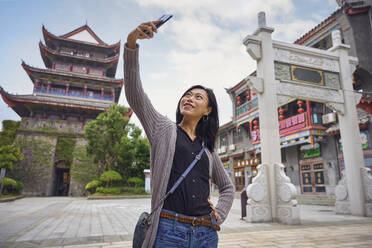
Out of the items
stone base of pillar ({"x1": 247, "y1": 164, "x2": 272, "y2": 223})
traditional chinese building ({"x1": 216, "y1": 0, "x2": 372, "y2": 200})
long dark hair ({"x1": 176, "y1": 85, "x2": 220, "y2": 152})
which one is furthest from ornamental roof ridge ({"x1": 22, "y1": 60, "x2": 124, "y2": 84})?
long dark hair ({"x1": 176, "y1": 85, "x2": 220, "y2": 152})

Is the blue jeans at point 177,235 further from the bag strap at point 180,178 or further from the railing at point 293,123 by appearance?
the railing at point 293,123

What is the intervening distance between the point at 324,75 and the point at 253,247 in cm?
615

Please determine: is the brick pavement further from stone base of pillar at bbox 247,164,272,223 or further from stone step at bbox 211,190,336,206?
stone step at bbox 211,190,336,206

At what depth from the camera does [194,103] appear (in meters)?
1.48

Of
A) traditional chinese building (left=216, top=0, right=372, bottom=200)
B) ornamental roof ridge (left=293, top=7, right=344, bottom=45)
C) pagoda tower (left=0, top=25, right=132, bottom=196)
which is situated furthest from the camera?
pagoda tower (left=0, top=25, right=132, bottom=196)

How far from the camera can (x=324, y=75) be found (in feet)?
23.9

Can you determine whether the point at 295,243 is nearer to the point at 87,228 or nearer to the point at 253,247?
the point at 253,247

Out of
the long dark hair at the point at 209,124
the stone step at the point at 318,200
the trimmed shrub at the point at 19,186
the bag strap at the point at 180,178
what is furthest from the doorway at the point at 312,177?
the trimmed shrub at the point at 19,186

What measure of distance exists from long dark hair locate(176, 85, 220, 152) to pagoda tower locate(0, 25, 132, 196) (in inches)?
827

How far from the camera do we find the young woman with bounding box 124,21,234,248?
116 cm

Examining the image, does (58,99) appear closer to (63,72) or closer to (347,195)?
(63,72)

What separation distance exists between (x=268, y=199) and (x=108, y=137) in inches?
579

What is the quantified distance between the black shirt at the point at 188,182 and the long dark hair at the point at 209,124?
0.11 metres

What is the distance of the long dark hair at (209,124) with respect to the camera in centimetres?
153
